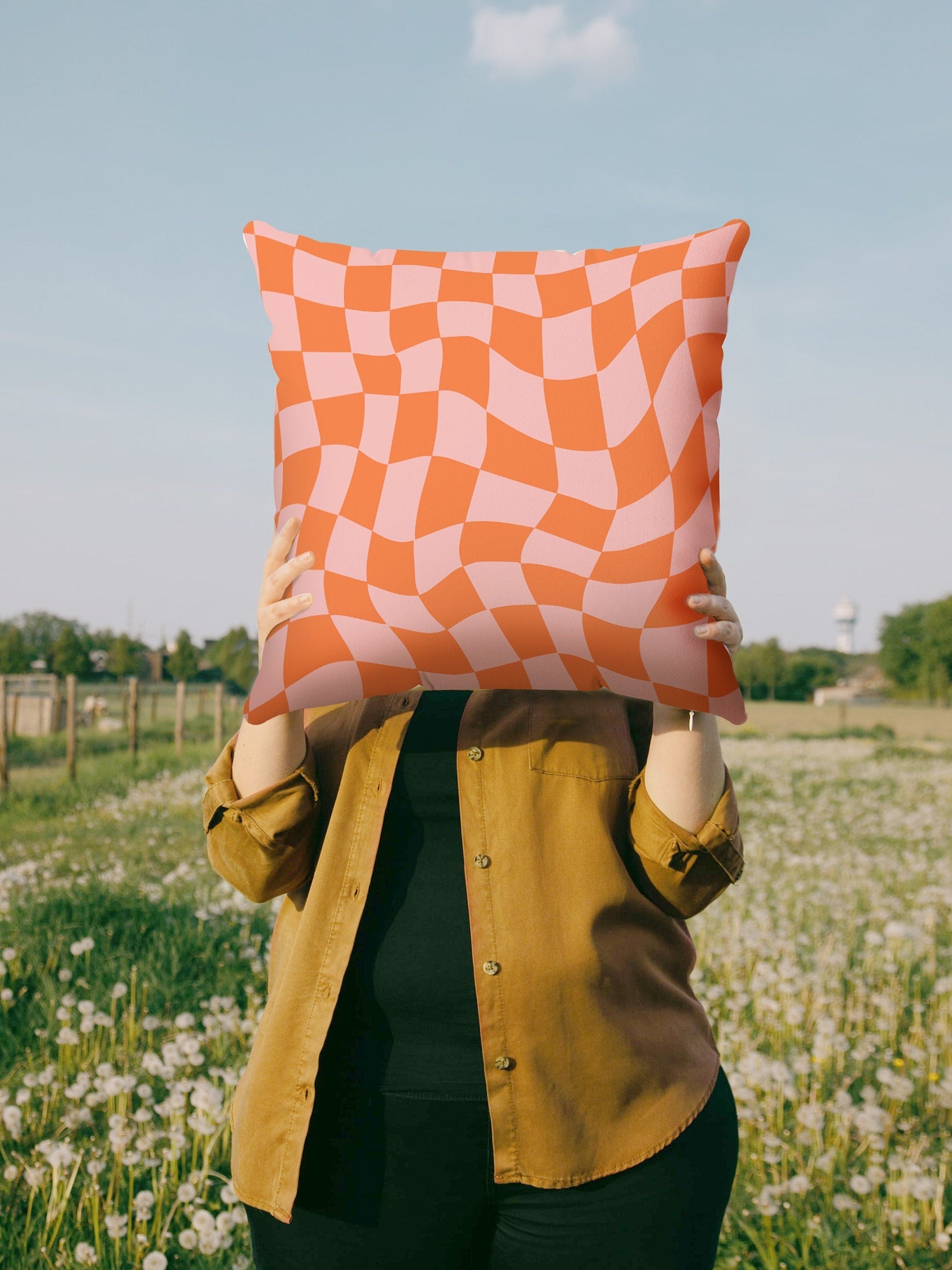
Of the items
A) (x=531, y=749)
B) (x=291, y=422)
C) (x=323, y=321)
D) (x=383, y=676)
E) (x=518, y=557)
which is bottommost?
(x=531, y=749)

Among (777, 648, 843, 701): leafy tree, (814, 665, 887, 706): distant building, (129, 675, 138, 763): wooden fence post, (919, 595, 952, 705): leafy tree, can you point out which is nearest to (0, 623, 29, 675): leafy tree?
(129, 675, 138, 763): wooden fence post

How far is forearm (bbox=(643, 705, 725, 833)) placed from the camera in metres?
1.53

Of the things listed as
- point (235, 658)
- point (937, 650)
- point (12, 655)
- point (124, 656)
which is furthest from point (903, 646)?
point (12, 655)

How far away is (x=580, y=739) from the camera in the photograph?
1.60 meters

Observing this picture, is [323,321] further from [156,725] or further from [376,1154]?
[156,725]

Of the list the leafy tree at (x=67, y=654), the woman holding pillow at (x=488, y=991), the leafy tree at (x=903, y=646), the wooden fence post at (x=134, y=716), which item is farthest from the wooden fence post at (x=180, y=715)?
the leafy tree at (x=903, y=646)

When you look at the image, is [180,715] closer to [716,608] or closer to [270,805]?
[270,805]

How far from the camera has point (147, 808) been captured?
1019 cm

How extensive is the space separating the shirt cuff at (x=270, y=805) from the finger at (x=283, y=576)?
25 cm

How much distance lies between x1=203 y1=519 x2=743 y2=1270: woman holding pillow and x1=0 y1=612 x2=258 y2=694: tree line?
30698mm

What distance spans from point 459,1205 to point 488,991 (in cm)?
33

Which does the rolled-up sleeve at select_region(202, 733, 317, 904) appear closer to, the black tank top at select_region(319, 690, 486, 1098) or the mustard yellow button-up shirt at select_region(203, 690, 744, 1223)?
the mustard yellow button-up shirt at select_region(203, 690, 744, 1223)

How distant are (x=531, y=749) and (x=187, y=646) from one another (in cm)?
3702

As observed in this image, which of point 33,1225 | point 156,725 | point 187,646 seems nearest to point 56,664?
point 187,646
